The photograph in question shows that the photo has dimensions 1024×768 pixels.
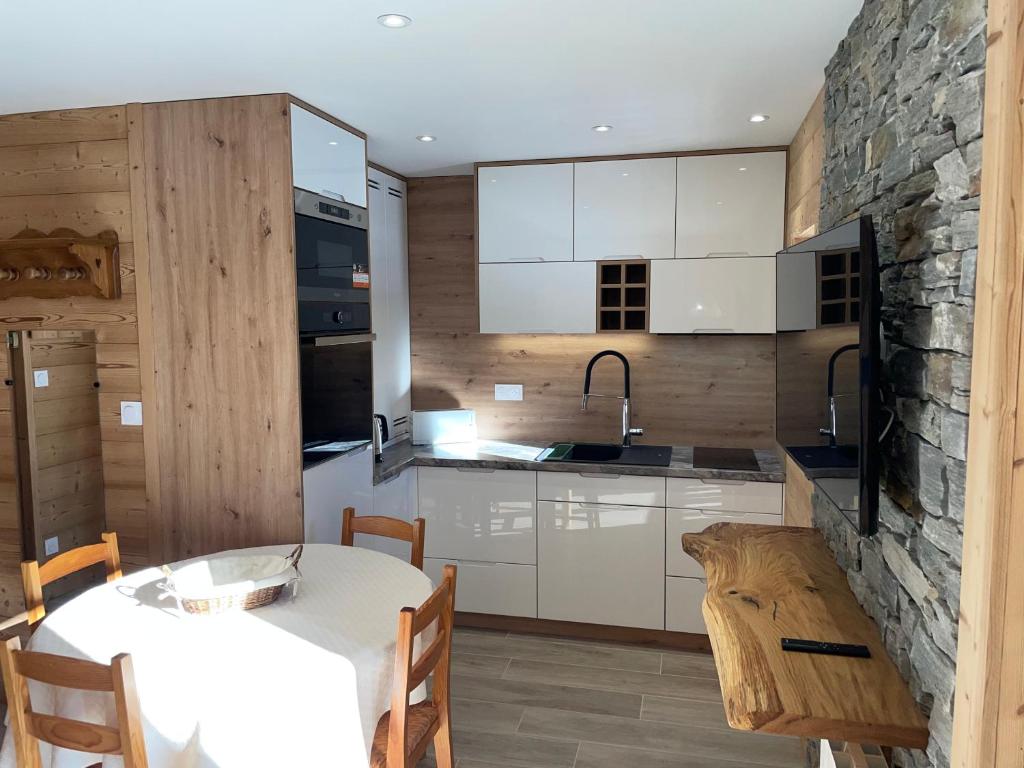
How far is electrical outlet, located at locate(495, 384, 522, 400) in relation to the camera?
4789 millimetres

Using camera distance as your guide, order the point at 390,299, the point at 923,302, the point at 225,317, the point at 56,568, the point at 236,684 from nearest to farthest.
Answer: the point at 923,302 → the point at 236,684 → the point at 56,568 → the point at 225,317 → the point at 390,299

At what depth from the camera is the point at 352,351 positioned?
12.2 feet

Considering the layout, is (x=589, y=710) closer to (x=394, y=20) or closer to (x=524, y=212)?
(x=524, y=212)

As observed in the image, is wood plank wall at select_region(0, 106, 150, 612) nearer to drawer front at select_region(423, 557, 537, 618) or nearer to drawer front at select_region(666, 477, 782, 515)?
drawer front at select_region(423, 557, 537, 618)

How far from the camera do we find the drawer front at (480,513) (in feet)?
13.7

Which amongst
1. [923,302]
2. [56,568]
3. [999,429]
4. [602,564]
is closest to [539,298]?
[602,564]

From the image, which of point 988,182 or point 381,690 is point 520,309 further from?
point 988,182

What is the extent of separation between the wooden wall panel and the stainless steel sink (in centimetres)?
153

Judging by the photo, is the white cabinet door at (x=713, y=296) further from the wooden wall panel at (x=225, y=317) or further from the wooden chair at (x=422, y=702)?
the wooden chair at (x=422, y=702)

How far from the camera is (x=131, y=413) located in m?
3.38

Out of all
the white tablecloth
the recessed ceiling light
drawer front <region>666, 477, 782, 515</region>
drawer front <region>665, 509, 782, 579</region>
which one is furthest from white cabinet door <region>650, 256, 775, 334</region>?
the white tablecloth

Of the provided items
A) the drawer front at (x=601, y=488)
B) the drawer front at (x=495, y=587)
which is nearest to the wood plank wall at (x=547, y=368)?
the drawer front at (x=601, y=488)

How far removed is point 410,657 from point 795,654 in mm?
936

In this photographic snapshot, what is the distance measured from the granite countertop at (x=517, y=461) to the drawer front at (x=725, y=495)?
41 millimetres
